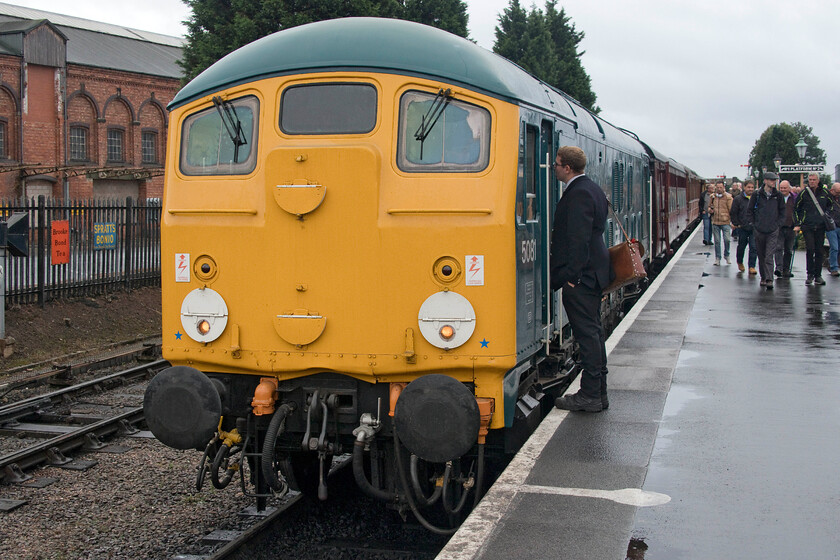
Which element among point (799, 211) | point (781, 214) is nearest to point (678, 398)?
point (781, 214)

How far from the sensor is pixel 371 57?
576 centimetres

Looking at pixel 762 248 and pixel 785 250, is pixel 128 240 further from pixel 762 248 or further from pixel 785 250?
pixel 785 250

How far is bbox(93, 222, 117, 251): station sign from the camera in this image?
17188 millimetres

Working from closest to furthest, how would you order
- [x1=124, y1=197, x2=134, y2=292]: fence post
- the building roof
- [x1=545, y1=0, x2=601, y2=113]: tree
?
1. [x1=124, y1=197, x2=134, y2=292]: fence post
2. the building roof
3. [x1=545, y1=0, x2=601, y2=113]: tree

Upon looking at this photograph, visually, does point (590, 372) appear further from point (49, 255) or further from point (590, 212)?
point (49, 255)

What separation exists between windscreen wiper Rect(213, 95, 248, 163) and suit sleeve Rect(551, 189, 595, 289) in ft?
7.59

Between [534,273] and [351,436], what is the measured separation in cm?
167

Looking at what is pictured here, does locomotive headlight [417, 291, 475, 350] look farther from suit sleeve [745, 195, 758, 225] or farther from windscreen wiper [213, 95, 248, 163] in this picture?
suit sleeve [745, 195, 758, 225]

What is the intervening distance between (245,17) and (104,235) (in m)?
6.38

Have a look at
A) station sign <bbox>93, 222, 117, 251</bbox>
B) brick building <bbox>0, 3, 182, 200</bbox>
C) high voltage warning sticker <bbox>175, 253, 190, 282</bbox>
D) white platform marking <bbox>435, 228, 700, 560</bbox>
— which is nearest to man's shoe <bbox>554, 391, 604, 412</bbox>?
white platform marking <bbox>435, 228, 700, 560</bbox>

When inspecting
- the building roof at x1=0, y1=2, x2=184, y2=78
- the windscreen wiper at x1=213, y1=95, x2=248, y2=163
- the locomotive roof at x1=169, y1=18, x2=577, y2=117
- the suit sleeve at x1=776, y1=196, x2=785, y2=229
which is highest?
the building roof at x1=0, y1=2, x2=184, y2=78

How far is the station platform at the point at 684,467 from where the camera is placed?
4.71m

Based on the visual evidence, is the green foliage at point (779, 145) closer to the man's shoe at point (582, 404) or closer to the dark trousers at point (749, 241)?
the dark trousers at point (749, 241)

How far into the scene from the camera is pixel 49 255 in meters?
16.1
